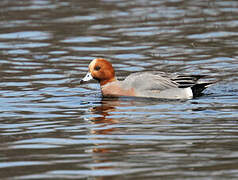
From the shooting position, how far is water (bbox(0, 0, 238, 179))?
6.26 meters

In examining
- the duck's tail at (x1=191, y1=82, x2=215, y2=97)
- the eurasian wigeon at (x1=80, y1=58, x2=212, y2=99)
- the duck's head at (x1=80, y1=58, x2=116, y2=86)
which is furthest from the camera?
the duck's head at (x1=80, y1=58, x2=116, y2=86)

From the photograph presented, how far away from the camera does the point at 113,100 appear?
1034cm

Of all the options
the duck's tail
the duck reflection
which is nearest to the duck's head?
the duck reflection

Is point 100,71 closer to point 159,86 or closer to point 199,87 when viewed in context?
point 159,86

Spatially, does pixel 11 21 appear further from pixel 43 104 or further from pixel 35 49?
pixel 43 104

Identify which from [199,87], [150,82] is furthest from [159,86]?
[199,87]

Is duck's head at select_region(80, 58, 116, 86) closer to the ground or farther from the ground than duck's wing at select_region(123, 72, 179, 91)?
farther from the ground

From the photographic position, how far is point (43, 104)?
9.80 metres

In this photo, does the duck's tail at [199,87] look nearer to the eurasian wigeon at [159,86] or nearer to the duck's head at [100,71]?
the eurasian wigeon at [159,86]

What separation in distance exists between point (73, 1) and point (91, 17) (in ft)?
7.98

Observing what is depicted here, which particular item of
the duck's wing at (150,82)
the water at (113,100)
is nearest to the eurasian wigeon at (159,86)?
the duck's wing at (150,82)

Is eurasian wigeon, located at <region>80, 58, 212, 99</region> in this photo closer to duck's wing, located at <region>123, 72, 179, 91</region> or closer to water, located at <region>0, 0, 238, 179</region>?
duck's wing, located at <region>123, 72, 179, 91</region>

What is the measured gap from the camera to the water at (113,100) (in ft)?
20.5

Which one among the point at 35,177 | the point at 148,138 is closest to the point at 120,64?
the point at 148,138
